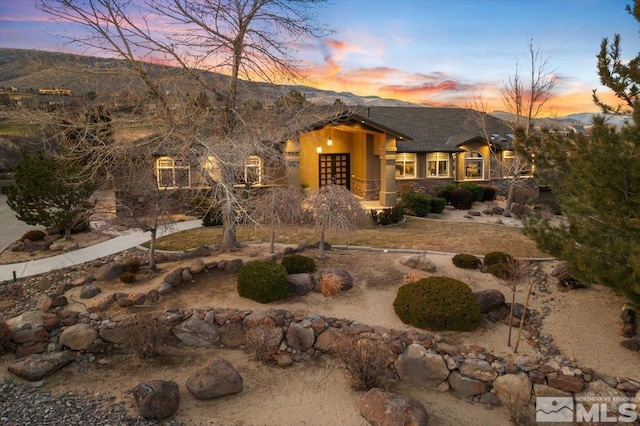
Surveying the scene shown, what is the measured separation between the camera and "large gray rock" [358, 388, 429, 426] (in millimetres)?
7051

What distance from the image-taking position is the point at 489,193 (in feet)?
93.2

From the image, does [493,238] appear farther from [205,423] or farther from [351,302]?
[205,423]

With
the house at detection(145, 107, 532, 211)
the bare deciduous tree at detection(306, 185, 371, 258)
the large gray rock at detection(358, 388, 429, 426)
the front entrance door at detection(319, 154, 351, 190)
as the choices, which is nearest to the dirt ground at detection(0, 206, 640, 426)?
the large gray rock at detection(358, 388, 429, 426)

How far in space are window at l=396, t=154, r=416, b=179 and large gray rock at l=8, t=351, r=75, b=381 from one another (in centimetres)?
2239

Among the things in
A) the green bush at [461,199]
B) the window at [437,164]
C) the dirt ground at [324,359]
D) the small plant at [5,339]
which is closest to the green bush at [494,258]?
the dirt ground at [324,359]

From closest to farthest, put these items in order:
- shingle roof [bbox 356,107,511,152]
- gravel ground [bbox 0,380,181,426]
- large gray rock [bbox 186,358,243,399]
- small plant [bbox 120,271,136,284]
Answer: gravel ground [bbox 0,380,181,426], large gray rock [bbox 186,358,243,399], small plant [bbox 120,271,136,284], shingle roof [bbox 356,107,511,152]

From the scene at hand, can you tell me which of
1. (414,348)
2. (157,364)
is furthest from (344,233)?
(157,364)

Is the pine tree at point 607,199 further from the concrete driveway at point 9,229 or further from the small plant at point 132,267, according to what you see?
the concrete driveway at point 9,229

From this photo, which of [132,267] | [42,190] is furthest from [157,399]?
[42,190]

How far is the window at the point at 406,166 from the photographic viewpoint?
28047mm

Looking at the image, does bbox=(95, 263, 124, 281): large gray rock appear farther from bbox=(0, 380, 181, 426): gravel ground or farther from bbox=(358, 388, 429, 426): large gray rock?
bbox=(358, 388, 429, 426): large gray rock

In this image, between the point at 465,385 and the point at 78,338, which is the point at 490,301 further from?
the point at 78,338

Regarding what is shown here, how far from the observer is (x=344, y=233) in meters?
12.5

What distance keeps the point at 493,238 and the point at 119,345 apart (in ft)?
45.1
